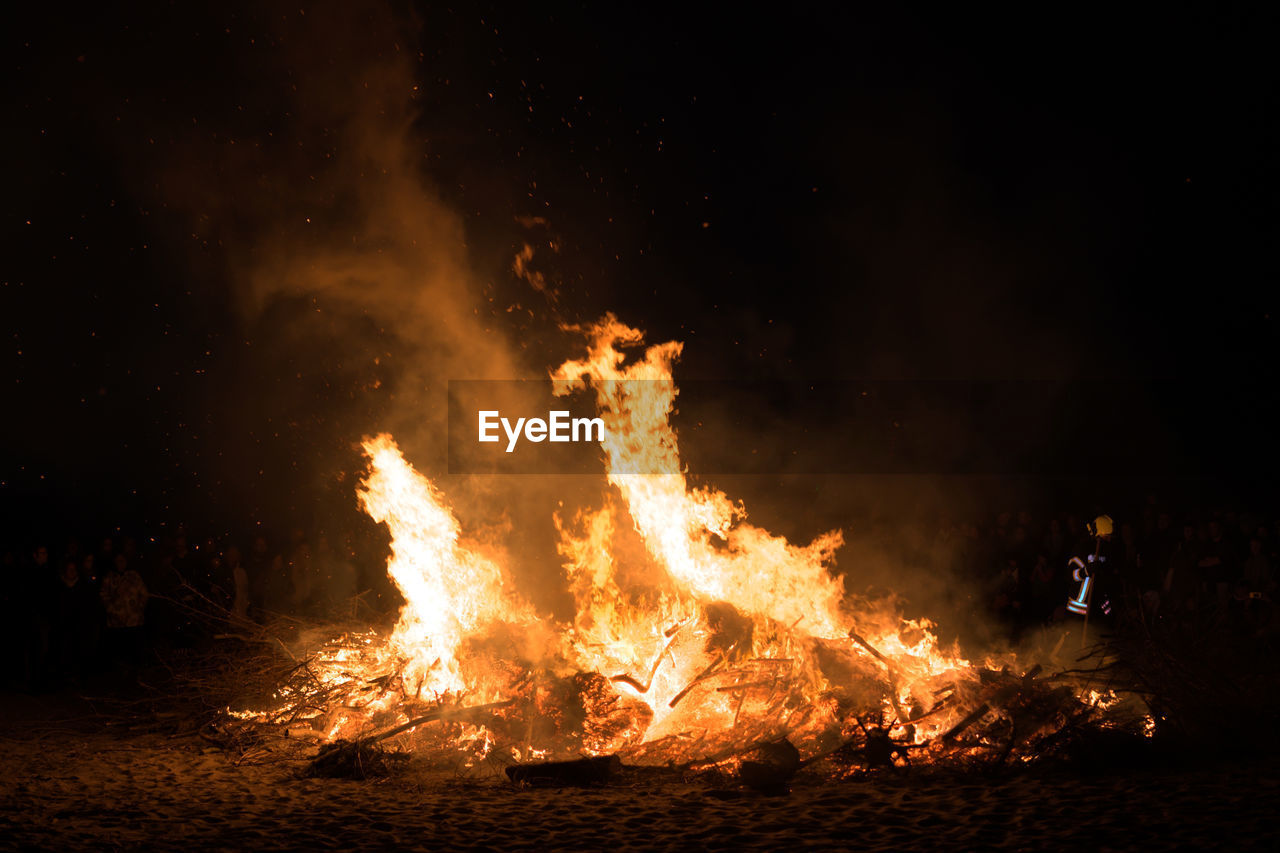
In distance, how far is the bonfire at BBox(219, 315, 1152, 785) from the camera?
22.2 feet

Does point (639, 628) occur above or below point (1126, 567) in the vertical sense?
below

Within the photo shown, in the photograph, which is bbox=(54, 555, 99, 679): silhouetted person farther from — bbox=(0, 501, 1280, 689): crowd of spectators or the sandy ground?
the sandy ground

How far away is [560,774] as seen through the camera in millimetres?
6312

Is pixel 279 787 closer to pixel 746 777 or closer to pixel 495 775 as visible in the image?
pixel 495 775

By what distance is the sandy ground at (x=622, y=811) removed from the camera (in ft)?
16.7

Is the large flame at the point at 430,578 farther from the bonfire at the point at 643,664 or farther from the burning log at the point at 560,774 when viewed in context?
the burning log at the point at 560,774

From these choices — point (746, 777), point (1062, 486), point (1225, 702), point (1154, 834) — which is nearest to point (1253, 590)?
point (1225, 702)

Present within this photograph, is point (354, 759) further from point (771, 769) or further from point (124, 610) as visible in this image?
point (124, 610)

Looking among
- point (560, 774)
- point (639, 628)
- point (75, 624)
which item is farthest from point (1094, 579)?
point (75, 624)

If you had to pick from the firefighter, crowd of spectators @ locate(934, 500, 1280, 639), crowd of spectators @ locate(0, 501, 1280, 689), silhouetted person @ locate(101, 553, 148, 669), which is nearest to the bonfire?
crowd of spectators @ locate(0, 501, 1280, 689)

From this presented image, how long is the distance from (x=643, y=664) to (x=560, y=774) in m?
1.58

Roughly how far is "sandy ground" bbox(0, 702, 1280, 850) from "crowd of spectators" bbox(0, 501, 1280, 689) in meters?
2.52

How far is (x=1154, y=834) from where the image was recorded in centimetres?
498

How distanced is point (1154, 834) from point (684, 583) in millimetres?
4040
